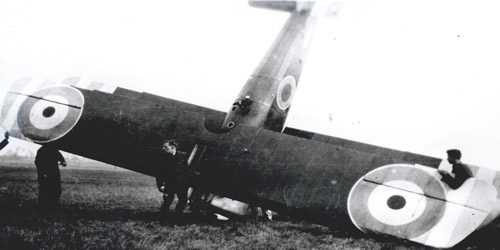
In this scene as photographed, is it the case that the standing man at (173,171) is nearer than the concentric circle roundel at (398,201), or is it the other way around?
the concentric circle roundel at (398,201)

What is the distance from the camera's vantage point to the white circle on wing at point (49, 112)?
6.68 meters

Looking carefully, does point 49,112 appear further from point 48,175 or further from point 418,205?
point 418,205

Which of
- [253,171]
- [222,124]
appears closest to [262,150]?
[253,171]

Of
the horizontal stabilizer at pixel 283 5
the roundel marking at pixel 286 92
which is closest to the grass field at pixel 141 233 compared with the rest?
the roundel marking at pixel 286 92

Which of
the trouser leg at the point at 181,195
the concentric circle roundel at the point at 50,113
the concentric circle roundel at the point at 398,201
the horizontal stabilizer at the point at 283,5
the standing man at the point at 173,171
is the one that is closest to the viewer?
the concentric circle roundel at the point at 398,201

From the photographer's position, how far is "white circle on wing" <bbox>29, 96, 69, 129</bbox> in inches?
263

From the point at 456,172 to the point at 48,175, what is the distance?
22.3 ft

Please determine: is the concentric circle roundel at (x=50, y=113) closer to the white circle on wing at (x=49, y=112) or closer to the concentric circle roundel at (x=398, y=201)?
the white circle on wing at (x=49, y=112)

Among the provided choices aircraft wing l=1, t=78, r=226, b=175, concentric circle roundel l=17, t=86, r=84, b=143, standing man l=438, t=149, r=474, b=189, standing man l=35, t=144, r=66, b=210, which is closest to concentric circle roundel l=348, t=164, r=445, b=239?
standing man l=438, t=149, r=474, b=189

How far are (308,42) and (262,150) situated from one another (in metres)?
5.37

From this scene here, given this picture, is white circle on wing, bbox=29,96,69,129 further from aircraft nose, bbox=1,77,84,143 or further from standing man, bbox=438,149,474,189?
standing man, bbox=438,149,474,189

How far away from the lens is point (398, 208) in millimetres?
4809

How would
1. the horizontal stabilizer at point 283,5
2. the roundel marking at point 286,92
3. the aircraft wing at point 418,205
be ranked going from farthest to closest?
the horizontal stabilizer at point 283,5
the roundel marking at point 286,92
the aircraft wing at point 418,205

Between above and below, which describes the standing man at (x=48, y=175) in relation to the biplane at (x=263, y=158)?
below
